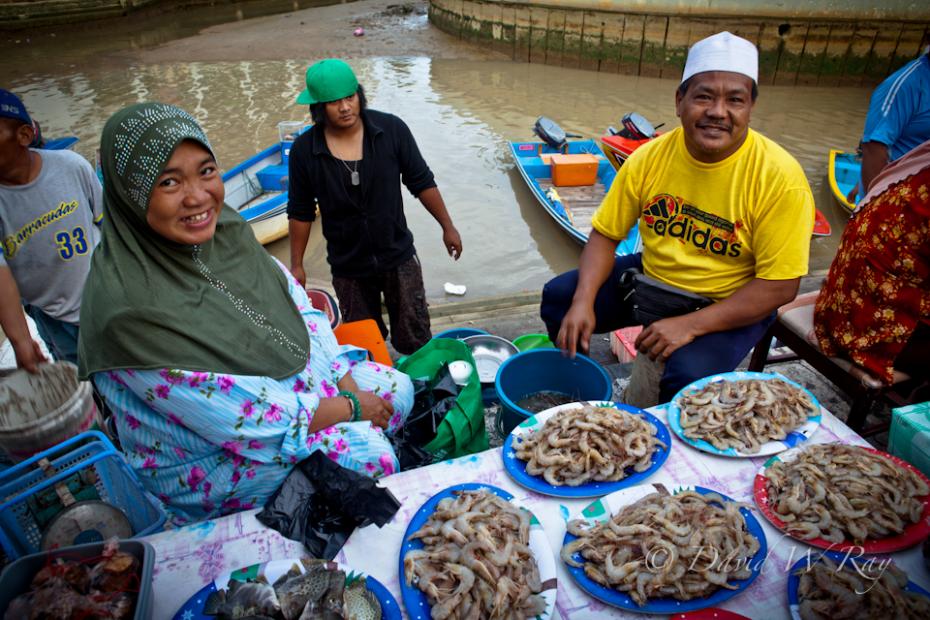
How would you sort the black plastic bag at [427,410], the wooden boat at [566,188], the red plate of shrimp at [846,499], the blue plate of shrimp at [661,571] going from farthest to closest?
the wooden boat at [566,188]
the black plastic bag at [427,410]
the red plate of shrimp at [846,499]
the blue plate of shrimp at [661,571]

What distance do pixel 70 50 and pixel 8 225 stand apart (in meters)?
26.5

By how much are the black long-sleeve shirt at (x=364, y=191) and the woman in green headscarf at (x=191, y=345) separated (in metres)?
1.26

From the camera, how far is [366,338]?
3.28 metres

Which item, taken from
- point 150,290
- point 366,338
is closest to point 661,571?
point 150,290

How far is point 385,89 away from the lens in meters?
17.1

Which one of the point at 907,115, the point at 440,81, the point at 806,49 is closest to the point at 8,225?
the point at 907,115

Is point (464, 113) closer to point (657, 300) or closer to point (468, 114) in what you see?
point (468, 114)

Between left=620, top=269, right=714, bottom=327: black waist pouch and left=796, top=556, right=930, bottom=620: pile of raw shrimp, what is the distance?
1.42 metres

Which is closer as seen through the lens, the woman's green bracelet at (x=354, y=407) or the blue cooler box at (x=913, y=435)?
the blue cooler box at (x=913, y=435)

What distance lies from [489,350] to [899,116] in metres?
3.27

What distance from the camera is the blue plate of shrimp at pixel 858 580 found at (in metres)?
1.42

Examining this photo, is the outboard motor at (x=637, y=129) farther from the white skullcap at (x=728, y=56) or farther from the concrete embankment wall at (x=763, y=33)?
the concrete embankment wall at (x=763, y=33)

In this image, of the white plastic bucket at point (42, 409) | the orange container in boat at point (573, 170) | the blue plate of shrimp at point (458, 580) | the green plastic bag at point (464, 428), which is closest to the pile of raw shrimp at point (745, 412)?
the blue plate of shrimp at point (458, 580)

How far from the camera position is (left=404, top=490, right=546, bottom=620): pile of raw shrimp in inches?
58.7
